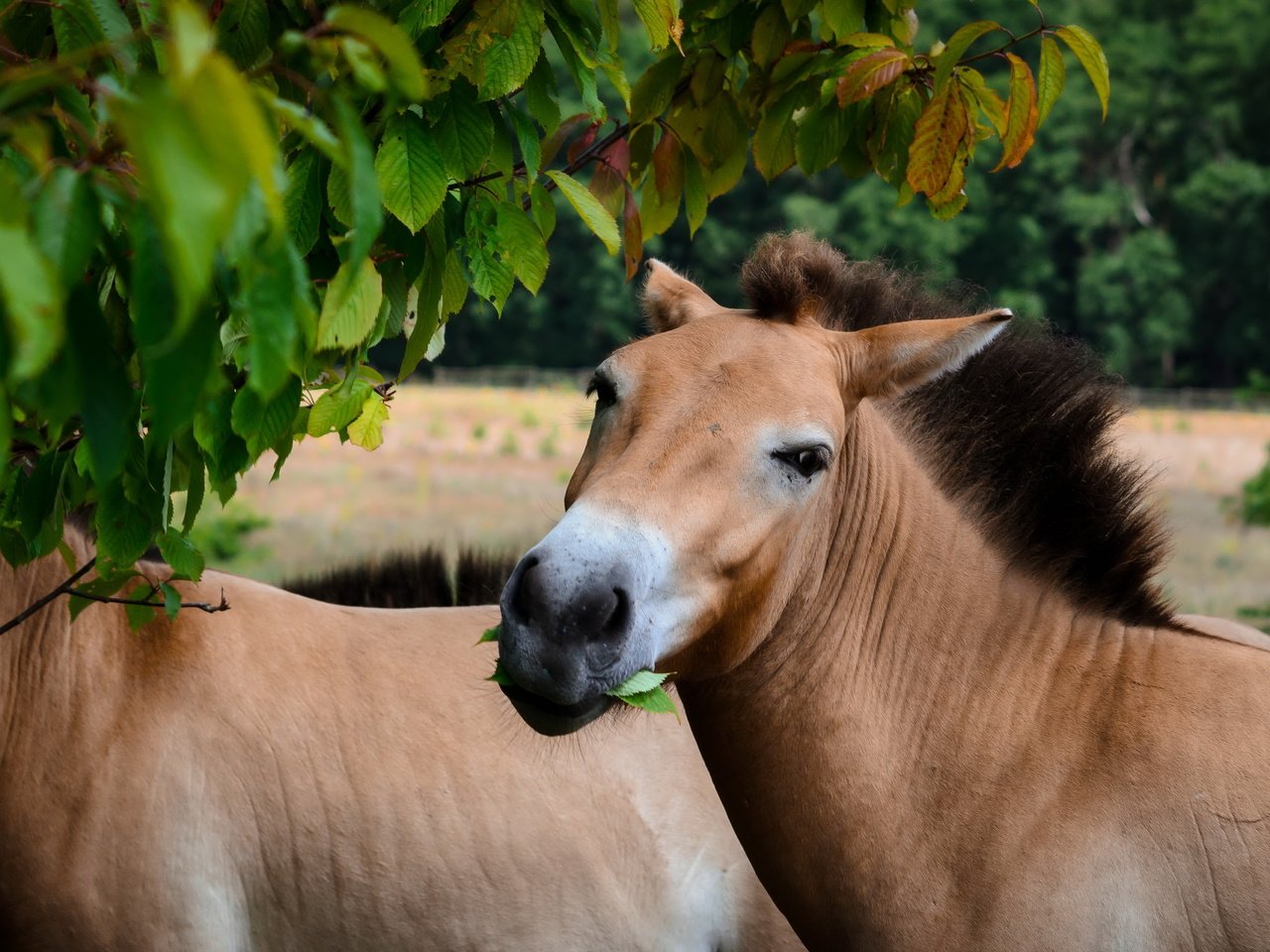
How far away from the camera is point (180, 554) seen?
2.36 meters

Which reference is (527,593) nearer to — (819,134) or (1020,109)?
(819,134)

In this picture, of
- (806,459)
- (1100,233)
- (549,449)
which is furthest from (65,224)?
(1100,233)

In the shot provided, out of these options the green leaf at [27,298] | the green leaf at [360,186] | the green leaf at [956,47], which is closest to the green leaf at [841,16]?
the green leaf at [956,47]

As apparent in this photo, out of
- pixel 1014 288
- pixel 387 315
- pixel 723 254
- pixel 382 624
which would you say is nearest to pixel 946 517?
pixel 387 315

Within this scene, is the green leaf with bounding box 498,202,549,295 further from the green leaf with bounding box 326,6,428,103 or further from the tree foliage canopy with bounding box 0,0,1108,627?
the green leaf with bounding box 326,6,428,103

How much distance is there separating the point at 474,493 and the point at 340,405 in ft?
64.7

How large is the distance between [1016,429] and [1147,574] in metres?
0.50

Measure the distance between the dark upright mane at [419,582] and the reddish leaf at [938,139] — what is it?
2.63 m

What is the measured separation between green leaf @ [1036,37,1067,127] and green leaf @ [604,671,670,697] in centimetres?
142

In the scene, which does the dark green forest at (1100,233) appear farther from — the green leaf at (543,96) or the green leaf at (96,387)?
the green leaf at (96,387)

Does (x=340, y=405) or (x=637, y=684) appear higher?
(x=340, y=405)

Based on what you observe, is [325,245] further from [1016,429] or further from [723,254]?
[723,254]

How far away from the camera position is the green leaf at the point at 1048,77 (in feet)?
8.27

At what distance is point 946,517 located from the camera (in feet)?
9.75
